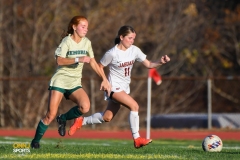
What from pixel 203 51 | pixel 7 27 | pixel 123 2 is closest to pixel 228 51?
pixel 203 51

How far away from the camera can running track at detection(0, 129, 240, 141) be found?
1994cm

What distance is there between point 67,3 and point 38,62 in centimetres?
263

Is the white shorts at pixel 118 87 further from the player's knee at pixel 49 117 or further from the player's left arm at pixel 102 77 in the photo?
the player's knee at pixel 49 117

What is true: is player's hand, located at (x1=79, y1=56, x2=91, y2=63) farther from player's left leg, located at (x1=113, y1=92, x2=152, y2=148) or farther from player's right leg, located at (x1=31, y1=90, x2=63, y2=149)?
player's left leg, located at (x1=113, y1=92, x2=152, y2=148)

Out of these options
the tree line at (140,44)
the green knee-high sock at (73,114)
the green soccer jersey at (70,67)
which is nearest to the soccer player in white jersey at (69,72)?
the green soccer jersey at (70,67)

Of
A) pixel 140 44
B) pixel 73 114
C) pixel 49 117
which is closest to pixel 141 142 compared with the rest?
pixel 73 114

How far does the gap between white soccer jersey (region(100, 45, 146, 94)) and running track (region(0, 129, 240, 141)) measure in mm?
8499

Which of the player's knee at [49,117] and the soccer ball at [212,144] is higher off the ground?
the player's knee at [49,117]

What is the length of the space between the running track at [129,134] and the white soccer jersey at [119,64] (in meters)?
8.50

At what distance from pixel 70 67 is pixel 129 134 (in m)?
10.7

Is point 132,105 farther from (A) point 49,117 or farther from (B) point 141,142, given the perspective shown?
(A) point 49,117

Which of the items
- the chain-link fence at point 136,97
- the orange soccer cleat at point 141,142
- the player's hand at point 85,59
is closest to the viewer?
the player's hand at point 85,59

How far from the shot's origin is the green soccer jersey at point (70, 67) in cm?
1041

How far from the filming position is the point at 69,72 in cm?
1056
